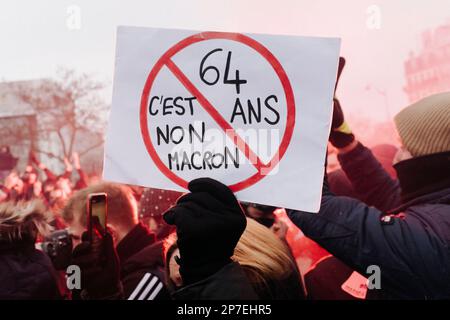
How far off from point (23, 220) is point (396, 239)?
1595 mm

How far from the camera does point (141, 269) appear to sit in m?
1.82

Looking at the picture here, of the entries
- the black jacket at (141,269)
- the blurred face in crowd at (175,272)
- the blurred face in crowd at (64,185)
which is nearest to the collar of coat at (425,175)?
the blurred face in crowd at (175,272)

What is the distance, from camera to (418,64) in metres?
1.91

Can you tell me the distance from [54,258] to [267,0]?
1508mm

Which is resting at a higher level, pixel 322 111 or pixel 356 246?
pixel 322 111

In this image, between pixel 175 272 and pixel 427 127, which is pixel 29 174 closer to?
pixel 175 272

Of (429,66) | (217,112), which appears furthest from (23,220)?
(429,66)

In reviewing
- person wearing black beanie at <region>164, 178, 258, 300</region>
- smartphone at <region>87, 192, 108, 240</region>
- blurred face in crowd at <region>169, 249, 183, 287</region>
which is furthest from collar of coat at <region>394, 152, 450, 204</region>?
smartphone at <region>87, 192, 108, 240</region>

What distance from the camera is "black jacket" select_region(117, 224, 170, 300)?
5.71ft

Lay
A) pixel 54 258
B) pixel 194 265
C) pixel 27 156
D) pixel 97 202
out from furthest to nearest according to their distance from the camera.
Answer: pixel 27 156, pixel 54 258, pixel 97 202, pixel 194 265

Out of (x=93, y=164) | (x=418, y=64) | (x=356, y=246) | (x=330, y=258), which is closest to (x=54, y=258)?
(x=93, y=164)

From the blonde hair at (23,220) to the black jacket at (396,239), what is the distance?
1352 mm

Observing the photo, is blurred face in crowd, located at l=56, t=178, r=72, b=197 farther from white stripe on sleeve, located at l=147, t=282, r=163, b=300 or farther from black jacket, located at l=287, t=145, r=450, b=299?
black jacket, located at l=287, t=145, r=450, b=299

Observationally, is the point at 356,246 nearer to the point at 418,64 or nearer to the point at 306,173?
the point at 306,173
